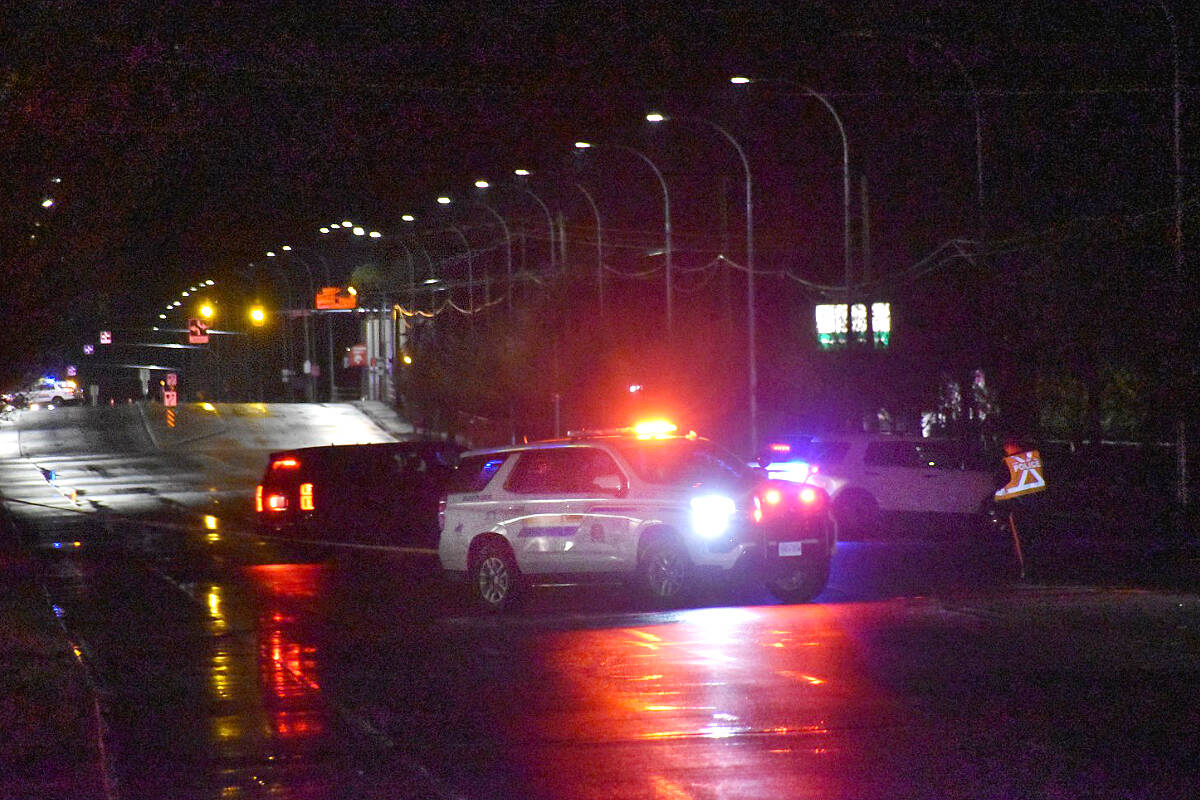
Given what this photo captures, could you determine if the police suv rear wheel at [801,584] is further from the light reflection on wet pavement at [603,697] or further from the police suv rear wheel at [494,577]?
the police suv rear wheel at [494,577]

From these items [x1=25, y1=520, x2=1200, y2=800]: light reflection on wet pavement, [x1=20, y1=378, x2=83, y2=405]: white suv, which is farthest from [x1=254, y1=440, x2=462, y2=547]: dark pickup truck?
[x1=20, y1=378, x2=83, y2=405]: white suv

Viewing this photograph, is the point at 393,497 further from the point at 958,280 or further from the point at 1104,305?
the point at 958,280

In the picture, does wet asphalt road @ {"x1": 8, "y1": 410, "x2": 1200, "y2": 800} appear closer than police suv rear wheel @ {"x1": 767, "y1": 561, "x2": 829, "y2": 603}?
Yes

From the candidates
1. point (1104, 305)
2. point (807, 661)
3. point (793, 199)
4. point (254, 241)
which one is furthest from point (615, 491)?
point (254, 241)

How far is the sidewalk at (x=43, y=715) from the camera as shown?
8266 mm

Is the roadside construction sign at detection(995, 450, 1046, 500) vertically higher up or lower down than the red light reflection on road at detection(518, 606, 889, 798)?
higher up

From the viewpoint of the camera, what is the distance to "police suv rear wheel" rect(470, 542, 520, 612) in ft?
53.2

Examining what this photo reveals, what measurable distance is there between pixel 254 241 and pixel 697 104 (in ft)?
106

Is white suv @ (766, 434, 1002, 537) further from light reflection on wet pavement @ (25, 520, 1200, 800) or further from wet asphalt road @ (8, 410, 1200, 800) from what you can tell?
light reflection on wet pavement @ (25, 520, 1200, 800)

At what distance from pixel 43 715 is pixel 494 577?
22.0ft

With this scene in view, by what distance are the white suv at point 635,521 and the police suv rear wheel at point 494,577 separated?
0.01 m

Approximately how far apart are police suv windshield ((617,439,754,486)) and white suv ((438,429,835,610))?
10 millimetres

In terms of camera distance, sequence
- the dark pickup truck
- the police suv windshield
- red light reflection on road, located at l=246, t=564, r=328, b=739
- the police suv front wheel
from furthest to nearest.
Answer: the dark pickup truck, the police suv windshield, the police suv front wheel, red light reflection on road, located at l=246, t=564, r=328, b=739

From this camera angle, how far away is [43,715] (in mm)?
10141
